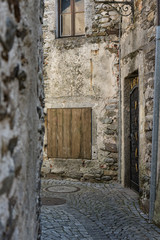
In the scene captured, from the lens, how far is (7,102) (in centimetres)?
121

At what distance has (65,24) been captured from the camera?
23.6 ft

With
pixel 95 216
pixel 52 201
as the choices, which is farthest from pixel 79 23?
pixel 95 216

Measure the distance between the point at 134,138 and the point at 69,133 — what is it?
66.5 inches

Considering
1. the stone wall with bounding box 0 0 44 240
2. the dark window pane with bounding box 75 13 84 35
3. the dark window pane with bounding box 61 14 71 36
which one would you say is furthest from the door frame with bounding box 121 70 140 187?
the stone wall with bounding box 0 0 44 240

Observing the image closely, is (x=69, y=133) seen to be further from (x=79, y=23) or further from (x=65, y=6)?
(x=65, y=6)

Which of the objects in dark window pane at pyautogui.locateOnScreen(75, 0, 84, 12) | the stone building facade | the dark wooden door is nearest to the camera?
the dark wooden door

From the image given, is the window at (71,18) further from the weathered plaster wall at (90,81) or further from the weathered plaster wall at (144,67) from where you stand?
the weathered plaster wall at (144,67)

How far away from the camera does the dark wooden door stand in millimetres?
5598

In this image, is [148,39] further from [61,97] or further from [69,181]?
[69,181]

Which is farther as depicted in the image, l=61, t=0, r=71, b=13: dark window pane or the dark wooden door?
l=61, t=0, r=71, b=13: dark window pane

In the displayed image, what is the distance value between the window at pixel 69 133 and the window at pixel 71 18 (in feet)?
6.59

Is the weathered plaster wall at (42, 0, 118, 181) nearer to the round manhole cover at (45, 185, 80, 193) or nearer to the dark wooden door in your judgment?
the dark wooden door

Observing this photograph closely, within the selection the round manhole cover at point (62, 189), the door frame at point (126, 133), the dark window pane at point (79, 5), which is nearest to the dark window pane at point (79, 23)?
the dark window pane at point (79, 5)

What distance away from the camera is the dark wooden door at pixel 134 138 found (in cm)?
560
